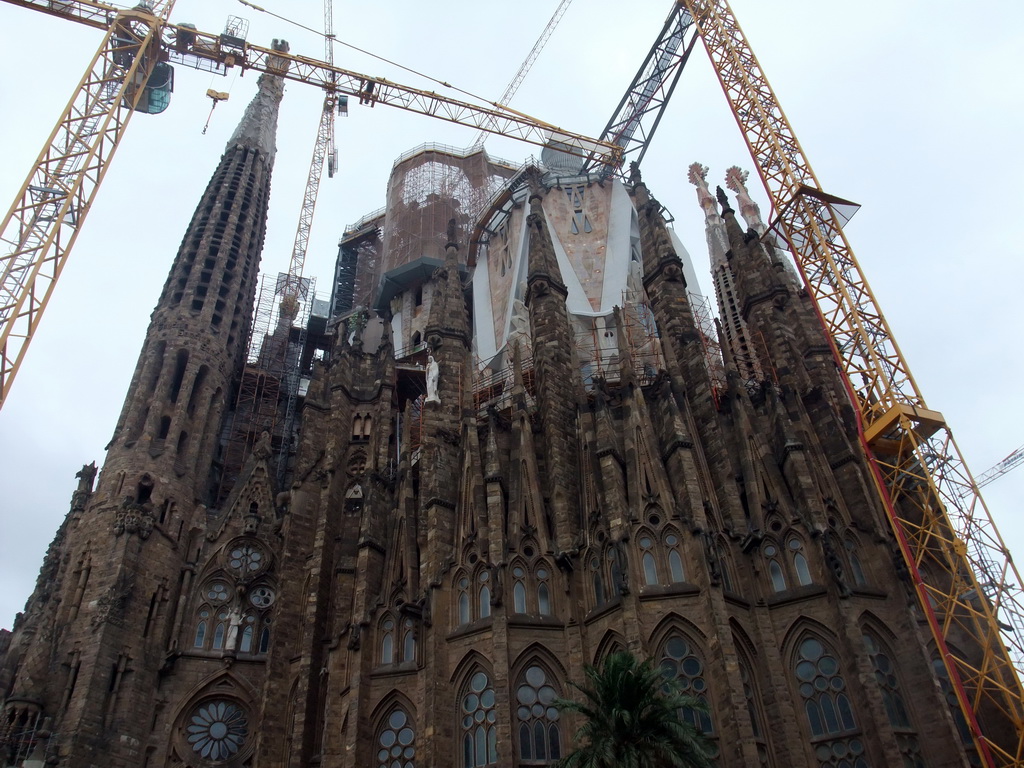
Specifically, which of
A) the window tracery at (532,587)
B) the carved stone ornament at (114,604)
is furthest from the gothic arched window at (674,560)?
the carved stone ornament at (114,604)

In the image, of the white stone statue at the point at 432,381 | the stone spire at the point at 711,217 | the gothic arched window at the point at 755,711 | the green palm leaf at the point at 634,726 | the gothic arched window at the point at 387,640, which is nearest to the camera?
the green palm leaf at the point at 634,726

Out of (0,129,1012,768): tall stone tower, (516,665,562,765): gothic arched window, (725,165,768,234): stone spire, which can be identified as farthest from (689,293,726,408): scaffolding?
(725,165,768,234): stone spire

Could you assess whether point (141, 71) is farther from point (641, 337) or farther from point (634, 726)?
point (634, 726)

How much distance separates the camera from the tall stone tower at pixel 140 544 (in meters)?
29.4

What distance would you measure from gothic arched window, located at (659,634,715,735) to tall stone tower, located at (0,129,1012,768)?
0.07 metres

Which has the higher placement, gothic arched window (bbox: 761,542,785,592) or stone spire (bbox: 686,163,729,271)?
stone spire (bbox: 686,163,729,271)

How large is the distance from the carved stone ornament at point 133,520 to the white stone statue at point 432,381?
39.3ft

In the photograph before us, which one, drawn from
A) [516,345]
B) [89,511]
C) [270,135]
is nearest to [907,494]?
[516,345]

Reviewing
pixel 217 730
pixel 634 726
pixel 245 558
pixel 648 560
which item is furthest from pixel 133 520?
pixel 634 726

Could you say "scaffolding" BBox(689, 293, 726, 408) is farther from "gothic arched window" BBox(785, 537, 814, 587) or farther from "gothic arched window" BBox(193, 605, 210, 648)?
"gothic arched window" BBox(193, 605, 210, 648)

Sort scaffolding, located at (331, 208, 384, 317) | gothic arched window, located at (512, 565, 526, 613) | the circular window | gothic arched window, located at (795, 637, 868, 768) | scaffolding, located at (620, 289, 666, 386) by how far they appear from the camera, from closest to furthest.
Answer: gothic arched window, located at (795, 637, 868, 768) → gothic arched window, located at (512, 565, 526, 613) → scaffolding, located at (620, 289, 666, 386) → the circular window → scaffolding, located at (331, 208, 384, 317)

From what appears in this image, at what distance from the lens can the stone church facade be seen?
77.2 ft

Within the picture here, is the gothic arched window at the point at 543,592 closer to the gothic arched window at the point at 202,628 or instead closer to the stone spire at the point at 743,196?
the gothic arched window at the point at 202,628

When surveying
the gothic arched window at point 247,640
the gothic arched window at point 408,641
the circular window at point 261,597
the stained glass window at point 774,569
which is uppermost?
the circular window at point 261,597
